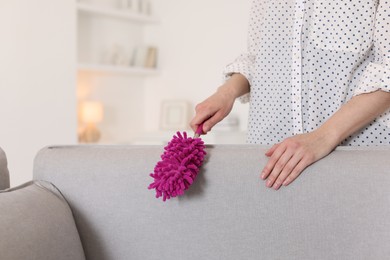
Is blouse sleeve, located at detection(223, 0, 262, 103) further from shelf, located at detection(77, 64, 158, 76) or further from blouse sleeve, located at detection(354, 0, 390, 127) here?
shelf, located at detection(77, 64, 158, 76)

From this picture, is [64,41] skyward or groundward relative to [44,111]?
skyward

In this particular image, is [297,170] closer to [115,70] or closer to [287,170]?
[287,170]

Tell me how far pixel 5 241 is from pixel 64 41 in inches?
127

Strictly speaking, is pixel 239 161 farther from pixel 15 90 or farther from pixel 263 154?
pixel 15 90

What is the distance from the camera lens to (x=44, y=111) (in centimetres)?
405

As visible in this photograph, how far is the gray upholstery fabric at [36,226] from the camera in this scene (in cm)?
110

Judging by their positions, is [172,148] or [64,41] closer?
[172,148]

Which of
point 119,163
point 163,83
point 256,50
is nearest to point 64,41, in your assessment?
point 163,83

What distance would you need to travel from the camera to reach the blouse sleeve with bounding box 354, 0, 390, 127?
1.32 meters

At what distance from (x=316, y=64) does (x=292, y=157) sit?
1.12 ft

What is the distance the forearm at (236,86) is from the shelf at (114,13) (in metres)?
2.95

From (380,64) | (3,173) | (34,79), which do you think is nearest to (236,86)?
(380,64)

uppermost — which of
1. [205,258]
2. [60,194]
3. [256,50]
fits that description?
[256,50]

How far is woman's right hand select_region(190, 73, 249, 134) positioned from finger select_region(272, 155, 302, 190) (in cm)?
29
